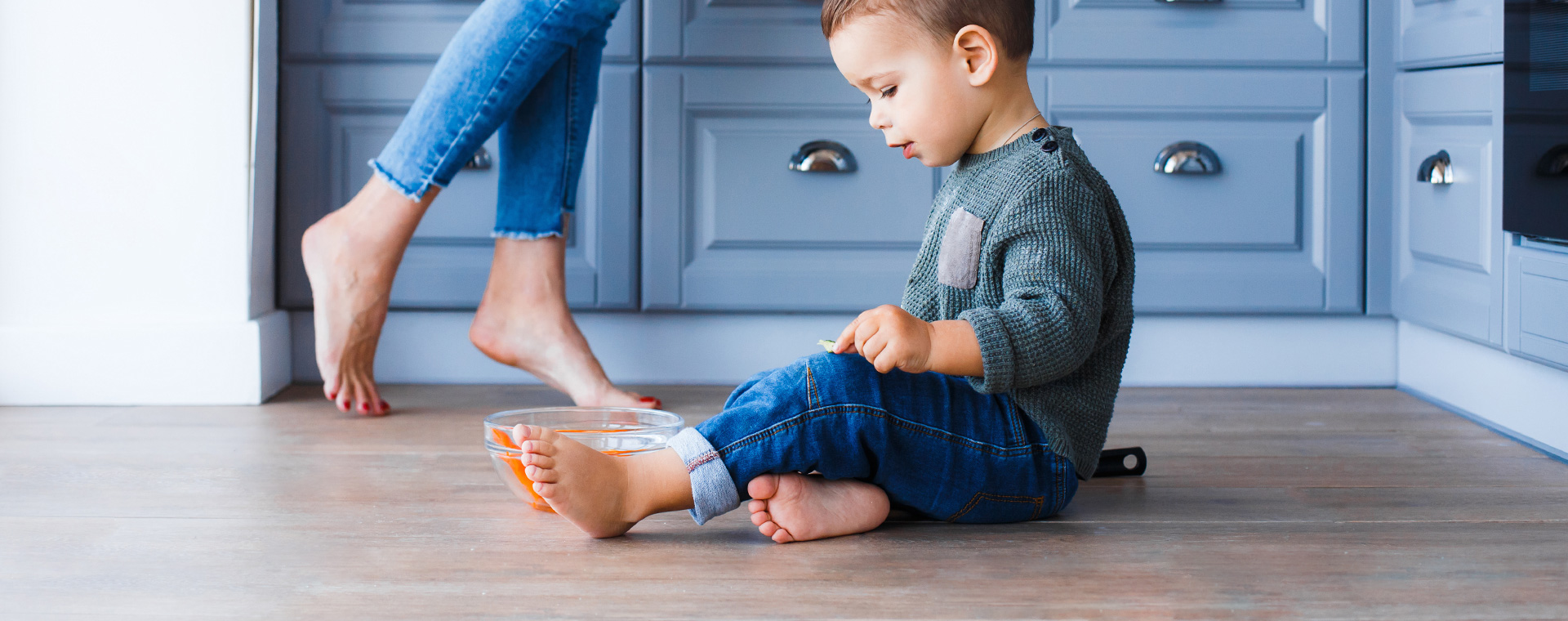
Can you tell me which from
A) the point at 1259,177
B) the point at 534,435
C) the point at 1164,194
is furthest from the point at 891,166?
the point at 534,435

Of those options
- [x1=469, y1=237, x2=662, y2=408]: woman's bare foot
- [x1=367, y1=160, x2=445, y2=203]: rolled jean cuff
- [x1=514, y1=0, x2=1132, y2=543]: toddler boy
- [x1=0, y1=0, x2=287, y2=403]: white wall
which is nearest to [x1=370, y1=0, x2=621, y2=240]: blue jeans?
[x1=367, y1=160, x2=445, y2=203]: rolled jean cuff

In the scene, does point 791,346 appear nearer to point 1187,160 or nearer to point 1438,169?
point 1187,160

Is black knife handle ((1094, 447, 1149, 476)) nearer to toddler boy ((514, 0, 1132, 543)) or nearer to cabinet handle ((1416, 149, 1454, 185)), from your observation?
toddler boy ((514, 0, 1132, 543))

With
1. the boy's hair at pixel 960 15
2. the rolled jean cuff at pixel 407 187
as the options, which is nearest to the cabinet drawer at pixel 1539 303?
the boy's hair at pixel 960 15

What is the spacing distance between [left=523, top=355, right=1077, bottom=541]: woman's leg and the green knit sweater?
5 centimetres

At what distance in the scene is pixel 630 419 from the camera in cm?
112

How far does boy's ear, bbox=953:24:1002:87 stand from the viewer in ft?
3.00

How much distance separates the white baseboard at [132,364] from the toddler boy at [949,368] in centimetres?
80

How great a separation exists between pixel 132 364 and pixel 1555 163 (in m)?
1.58

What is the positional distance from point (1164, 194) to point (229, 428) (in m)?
1.16

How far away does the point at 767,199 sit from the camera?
A: 1587mm

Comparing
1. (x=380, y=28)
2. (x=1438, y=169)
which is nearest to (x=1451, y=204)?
(x=1438, y=169)

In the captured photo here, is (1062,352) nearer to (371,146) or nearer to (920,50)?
(920,50)

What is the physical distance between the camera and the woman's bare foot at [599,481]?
32.8 inches
